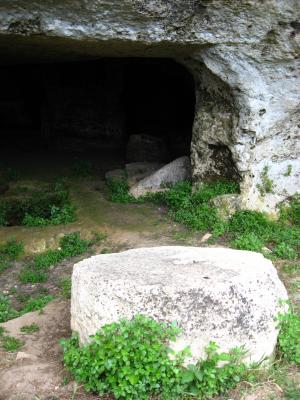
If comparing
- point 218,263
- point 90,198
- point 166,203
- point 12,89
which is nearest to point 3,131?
point 12,89

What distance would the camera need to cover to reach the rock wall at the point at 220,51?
6.32 m

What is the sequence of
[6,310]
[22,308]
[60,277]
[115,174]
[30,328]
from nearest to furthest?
[30,328] < [6,310] < [22,308] < [60,277] < [115,174]

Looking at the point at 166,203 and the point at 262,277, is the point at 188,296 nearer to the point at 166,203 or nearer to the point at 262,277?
the point at 262,277

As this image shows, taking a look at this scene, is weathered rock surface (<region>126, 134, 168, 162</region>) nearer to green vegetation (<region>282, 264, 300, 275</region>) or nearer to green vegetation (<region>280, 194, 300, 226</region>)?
green vegetation (<region>280, 194, 300, 226</region>)

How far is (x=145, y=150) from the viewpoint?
450 inches

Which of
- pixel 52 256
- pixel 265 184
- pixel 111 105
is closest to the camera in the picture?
pixel 52 256

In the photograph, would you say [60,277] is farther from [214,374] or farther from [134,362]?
[214,374]

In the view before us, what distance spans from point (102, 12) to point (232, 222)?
3.31m

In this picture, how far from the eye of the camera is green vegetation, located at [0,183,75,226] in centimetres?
842

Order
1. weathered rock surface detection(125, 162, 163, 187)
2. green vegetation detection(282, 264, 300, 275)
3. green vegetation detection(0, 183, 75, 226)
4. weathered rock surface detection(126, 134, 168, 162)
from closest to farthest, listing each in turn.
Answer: green vegetation detection(282, 264, 300, 275), green vegetation detection(0, 183, 75, 226), weathered rock surface detection(125, 162, 163, 187), weathered rock surface detection(126, 134, 168, 162)

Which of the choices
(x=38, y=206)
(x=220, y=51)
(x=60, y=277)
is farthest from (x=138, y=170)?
(x=60, y=277)

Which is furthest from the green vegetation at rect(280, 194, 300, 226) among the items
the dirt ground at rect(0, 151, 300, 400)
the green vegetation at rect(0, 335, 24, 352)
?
the green vegetation at rect(0, 335, 24, 352)

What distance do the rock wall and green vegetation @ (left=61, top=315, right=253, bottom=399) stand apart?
13.0 ft

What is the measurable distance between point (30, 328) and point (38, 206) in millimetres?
4118
